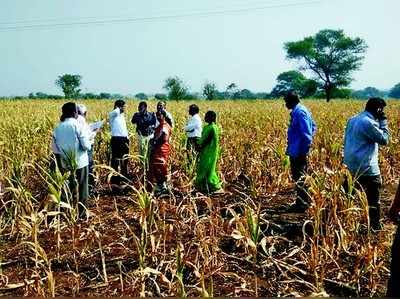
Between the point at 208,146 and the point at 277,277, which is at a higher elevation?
the point at 208,146

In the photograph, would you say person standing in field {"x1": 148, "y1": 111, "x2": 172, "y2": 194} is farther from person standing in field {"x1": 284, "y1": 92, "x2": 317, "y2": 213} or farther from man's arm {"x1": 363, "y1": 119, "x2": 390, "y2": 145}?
man's arm {"x1": 363, "y1": 119, "x2": 390, "y2": 145}

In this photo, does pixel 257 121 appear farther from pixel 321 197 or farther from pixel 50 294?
pixel 50 294

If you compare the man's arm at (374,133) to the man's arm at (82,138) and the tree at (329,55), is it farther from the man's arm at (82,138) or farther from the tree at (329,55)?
the tree at (329,55)

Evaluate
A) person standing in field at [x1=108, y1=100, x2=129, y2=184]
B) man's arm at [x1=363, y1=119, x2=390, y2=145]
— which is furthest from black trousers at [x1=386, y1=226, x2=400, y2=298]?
person standing in field at [x1=108, y1=100, x2=129, y2=184]

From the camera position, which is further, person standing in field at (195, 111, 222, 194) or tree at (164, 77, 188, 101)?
tree at (164, 77, 188, 101)

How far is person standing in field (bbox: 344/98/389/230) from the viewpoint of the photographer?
17.1ft

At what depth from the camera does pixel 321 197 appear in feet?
15.6

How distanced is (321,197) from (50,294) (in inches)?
96.6

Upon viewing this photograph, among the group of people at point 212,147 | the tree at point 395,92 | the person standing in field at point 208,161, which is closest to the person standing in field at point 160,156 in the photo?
the group of people at point 212,147

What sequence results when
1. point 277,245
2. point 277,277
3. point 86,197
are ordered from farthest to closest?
point 86,197, point 277,245, point 277,277

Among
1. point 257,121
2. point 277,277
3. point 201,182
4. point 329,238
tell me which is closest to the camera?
point 277,277

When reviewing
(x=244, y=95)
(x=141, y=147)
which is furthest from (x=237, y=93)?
(x=141, y=147)

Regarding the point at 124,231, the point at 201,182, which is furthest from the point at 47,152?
the point at 124,231

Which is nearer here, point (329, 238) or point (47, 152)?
point (329, 238)
